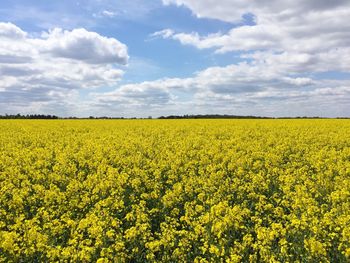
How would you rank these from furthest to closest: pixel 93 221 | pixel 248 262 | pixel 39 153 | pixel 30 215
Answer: pixel 39 153 < pixel 30 215 < pixel 93 221 < pixel 248 262

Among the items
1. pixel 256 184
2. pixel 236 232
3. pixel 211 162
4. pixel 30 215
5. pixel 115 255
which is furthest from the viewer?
pixel 211 162

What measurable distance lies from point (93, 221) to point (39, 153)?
9507 millimetres

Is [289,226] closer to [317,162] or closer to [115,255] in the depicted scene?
[115,255]

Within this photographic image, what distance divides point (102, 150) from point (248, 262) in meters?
10.9

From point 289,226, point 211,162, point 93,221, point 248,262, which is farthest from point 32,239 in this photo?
point 211,162

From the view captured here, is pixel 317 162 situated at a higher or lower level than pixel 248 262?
higher

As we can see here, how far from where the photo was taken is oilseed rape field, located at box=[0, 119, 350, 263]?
6367 millimetres

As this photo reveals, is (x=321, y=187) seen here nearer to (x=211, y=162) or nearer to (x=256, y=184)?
(x=256, y=184)

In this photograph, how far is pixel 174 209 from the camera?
864 cm

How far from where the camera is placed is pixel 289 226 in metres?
7.27

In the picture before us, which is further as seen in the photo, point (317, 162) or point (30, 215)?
point (317, 162)

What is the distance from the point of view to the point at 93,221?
701cm

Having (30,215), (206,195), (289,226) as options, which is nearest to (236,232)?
(289,226)

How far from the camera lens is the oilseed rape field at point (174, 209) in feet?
20.9
